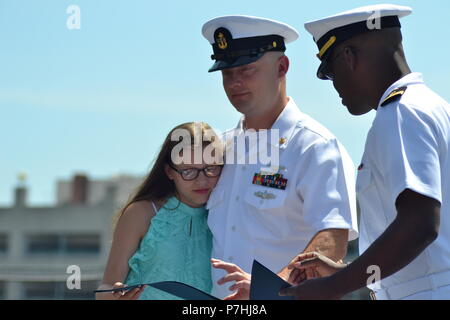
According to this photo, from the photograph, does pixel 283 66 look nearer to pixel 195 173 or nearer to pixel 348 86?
pixel 195 173

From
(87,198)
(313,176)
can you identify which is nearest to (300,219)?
(313,176)

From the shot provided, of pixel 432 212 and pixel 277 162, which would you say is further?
pixel 277 162

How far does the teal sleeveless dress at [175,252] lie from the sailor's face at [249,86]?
0.53 meters

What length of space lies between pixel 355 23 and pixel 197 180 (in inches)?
51.2

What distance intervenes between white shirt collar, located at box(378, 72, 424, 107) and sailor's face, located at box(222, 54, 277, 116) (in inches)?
48.0

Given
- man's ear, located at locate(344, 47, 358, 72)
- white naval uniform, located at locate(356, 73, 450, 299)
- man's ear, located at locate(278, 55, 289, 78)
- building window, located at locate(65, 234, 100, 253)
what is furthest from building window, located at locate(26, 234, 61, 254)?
white naval uniform, located at locate(356, 73, 450, 299)

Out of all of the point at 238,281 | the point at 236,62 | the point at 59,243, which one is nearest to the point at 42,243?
the point at 59,243

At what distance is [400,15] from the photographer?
344cm

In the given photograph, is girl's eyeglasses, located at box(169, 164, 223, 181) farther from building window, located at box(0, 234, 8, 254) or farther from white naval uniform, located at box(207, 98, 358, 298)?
building window, located at box(0, 234, 8, 254)

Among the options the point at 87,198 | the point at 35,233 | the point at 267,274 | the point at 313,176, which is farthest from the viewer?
the point at 87,198

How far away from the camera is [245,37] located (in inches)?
177

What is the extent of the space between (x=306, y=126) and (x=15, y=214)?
55474 millimetres

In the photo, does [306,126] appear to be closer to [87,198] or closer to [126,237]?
[126,237]

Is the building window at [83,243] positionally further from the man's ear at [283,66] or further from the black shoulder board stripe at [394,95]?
the black shoulder board stripe at [394,95]
